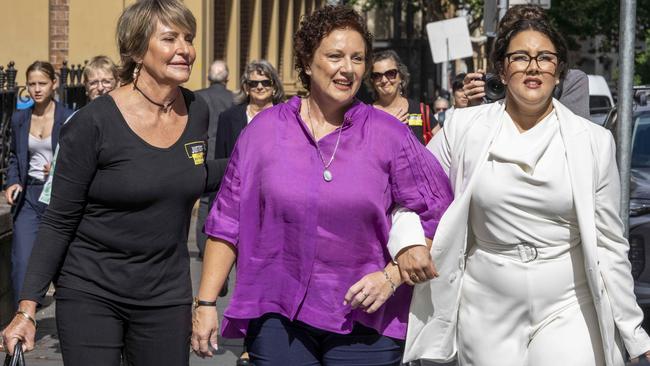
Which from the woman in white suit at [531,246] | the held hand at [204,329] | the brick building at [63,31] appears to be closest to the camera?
the held hand at [204,329]

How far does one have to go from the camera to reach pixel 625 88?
8992 millimetres

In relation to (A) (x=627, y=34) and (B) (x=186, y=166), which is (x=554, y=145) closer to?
(B) (x=186, y=166)

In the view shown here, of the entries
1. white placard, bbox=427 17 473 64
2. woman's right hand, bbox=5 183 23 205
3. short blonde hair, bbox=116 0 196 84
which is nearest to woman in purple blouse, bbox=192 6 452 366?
short blonde hair, bbox=116 0 196 84

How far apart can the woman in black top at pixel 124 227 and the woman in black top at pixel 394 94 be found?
4135 millimetres

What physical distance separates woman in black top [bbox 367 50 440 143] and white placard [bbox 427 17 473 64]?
49.7 ft

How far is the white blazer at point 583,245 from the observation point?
4668 millimetres

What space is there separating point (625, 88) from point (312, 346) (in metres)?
5.08

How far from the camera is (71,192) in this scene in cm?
464

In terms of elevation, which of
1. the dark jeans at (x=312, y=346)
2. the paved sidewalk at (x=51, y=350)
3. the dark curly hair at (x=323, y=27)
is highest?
the dark curly hair at (x=323, y=27)

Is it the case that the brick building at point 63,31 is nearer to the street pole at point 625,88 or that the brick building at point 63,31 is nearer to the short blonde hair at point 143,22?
the street pole at point 625,88

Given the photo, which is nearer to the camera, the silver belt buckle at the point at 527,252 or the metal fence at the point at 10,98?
the silver belt buckle at the point at 527,252

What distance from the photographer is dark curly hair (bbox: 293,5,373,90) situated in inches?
182

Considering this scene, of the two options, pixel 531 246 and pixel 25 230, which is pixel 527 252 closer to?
pixel 531 246

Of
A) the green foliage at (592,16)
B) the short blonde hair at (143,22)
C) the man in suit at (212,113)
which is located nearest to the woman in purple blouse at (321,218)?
the short blonde hair at (143,22)
